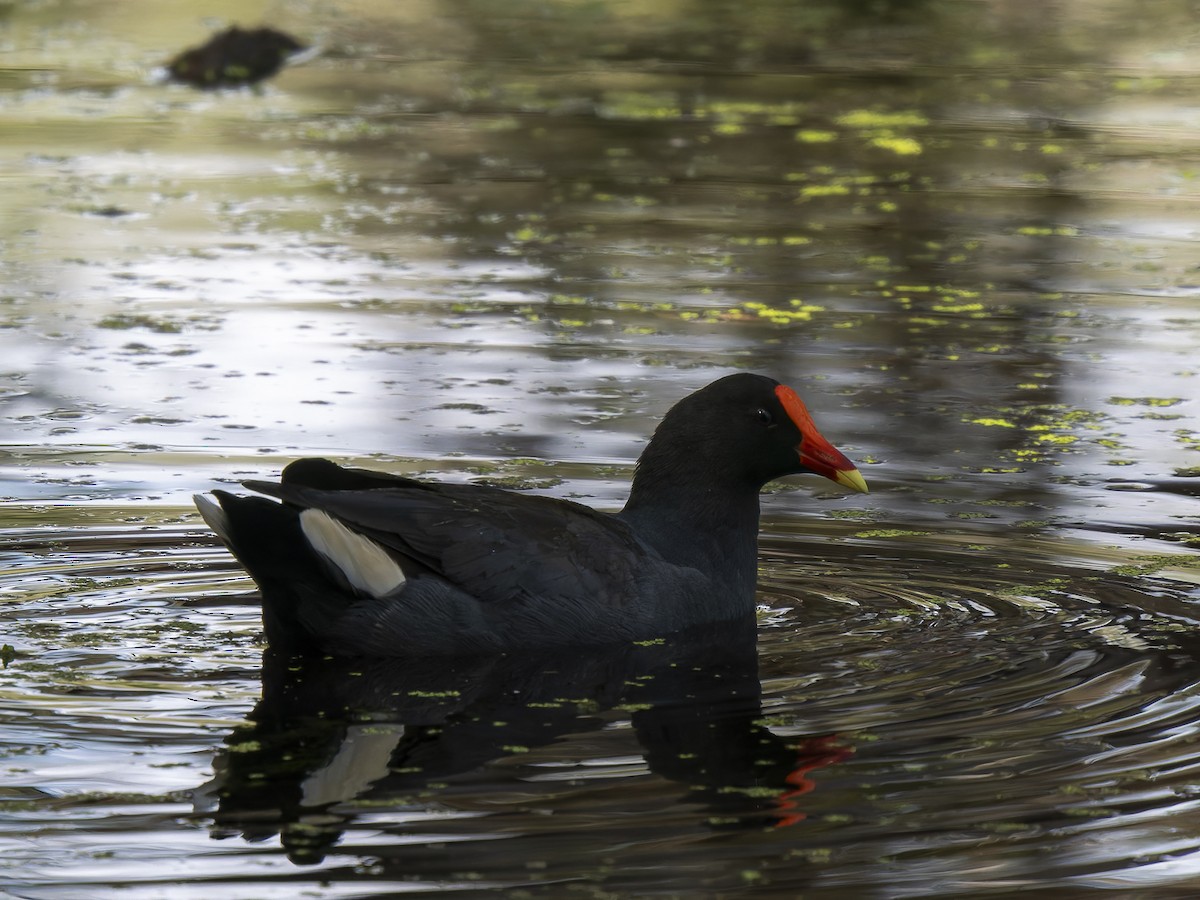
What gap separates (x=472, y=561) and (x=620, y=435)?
2530 mm

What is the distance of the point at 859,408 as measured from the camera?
861cm

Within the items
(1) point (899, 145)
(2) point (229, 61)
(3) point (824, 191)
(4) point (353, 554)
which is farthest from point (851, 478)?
(2) point (229, 61)

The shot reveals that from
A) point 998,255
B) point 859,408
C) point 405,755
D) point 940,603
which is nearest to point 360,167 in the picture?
point 998,255

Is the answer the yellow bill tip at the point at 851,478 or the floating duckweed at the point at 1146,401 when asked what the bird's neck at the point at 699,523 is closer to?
the yellow bill tip at the point at 851,478

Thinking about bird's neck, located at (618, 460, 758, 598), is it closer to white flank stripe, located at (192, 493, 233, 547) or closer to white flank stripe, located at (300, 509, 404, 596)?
white flank stripe, located at (300, 509, 404, 596)

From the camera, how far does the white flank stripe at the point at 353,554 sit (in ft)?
17.5

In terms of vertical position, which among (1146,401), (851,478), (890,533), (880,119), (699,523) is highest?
(880,119)

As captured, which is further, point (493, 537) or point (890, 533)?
point (890, 533)

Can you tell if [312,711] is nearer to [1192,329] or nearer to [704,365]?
[704,365]

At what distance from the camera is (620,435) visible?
8031mm

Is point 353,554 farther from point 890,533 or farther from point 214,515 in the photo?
point 890,533

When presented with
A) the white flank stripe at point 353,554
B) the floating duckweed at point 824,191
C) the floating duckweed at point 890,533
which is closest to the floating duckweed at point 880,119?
the floating duckweed at point 824,191

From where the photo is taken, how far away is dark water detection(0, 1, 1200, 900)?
14.1 ft

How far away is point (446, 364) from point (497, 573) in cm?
375
